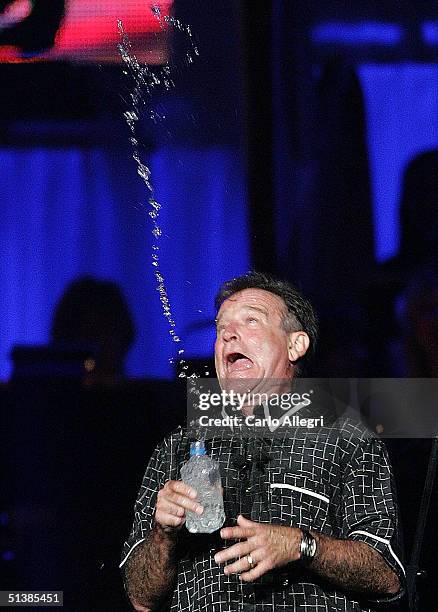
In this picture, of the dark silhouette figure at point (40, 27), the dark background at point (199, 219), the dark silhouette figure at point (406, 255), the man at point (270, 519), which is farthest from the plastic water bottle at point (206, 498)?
the dark silhouette figure at point (40, 27)

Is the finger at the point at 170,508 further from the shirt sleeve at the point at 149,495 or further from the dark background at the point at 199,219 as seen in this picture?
the dark background at the point at 199,219

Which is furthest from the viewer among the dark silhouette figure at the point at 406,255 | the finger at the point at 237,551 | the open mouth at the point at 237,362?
the dark silhouette figure at the point at 406,255

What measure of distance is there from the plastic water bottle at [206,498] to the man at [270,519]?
46 mm

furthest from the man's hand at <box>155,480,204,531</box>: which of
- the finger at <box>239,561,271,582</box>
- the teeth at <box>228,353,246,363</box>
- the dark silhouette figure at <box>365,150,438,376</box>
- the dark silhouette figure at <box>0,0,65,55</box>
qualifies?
the dark silhouette figure at <box>0,0,65,55</box>

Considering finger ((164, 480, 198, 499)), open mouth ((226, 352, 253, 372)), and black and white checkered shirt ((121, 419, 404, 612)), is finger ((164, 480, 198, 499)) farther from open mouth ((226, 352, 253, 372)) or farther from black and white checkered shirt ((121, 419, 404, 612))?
open mouth ((226, 352, 253, 372))

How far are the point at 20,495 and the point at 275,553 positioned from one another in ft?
5.10

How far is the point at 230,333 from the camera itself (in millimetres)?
2383

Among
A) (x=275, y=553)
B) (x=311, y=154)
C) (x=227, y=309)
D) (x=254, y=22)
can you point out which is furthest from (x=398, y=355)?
(x=275, y=553)

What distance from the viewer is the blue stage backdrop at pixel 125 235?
322 cm

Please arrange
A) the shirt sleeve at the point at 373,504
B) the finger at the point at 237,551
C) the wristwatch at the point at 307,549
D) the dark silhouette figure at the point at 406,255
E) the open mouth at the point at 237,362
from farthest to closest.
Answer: the dark silhouette figure at the point at 406,255, the open mouth at the point at 237,362, the shirt sleeve at the point at 373,504, the wristwatch at the point at 307,549, the finger at the point at 237,551

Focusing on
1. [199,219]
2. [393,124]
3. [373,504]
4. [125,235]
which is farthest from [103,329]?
[373,504]

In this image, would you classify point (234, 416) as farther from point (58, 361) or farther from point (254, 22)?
point (254, 22)

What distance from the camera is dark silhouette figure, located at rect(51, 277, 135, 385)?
324cm

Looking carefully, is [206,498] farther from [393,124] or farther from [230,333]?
[393,124]
